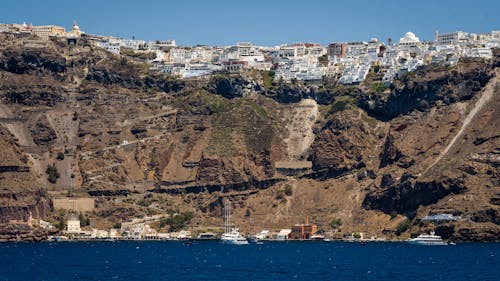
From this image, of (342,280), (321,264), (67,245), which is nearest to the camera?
(342,280)

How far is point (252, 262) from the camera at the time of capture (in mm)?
161500

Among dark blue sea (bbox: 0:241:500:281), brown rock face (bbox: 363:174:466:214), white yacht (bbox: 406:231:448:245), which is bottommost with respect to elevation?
dark blue sea (bbox: 0:241:500:281)

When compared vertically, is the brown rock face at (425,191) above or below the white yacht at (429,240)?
above

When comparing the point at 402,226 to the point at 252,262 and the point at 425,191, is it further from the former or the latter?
the point at 252,262

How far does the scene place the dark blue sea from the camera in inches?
5512

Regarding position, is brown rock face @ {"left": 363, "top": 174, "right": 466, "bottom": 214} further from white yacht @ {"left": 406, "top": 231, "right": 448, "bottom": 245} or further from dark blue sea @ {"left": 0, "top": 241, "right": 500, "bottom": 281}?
dark blue sea @ {"left": 0, "top": 241, "right": 500, "bottom": 281}

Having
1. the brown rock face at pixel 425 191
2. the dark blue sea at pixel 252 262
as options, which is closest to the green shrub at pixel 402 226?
the brown rock face at pixel 425 191

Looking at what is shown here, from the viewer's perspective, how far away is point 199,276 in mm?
139500

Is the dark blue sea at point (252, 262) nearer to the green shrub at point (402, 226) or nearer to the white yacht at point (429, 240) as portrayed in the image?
the white yacht at point (429, 240)

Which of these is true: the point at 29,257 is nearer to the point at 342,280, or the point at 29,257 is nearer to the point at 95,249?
the point at 95,249

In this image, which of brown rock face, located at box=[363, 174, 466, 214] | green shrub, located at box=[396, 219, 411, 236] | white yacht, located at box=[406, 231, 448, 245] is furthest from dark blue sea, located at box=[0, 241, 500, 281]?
brown rock face, located at box=[363, 174, 466, 214]

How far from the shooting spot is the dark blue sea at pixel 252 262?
140000 mm

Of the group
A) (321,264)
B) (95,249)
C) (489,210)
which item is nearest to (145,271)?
(321,264)

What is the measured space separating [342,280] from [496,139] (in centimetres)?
6868
